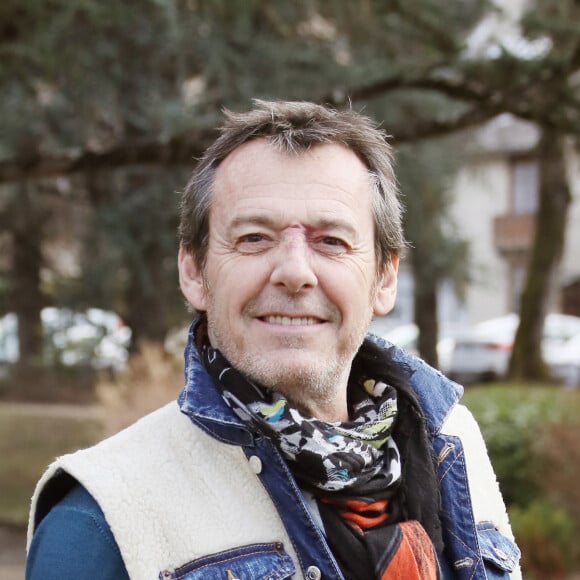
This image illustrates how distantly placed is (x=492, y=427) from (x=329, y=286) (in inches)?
214

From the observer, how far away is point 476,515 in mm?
1989

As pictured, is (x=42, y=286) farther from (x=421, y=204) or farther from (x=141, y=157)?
(x=141, y=157)

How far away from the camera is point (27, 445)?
1018 centimetres

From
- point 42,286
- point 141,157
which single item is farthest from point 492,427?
point 42,286

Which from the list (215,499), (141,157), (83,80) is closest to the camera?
(215,499)

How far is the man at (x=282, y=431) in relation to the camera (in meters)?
1.56

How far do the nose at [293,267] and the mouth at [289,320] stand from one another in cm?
5

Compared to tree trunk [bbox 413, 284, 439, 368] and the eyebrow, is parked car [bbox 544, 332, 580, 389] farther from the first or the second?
the eyebrow

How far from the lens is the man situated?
1.56 m

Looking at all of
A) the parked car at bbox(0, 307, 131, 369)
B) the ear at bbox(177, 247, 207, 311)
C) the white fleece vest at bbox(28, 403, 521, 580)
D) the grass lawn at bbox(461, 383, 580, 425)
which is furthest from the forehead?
the parked car at bbox(0, 307, 131, 369)

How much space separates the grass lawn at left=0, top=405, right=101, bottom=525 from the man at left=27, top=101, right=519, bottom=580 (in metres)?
7.02

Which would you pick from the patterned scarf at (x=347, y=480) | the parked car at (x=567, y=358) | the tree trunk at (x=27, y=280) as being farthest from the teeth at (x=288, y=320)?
the parked car at (x=567, y=358)

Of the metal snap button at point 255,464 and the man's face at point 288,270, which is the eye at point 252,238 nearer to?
the man's face at point 288,270

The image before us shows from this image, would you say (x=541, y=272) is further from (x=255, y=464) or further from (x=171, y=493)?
(x=171, y=493)
